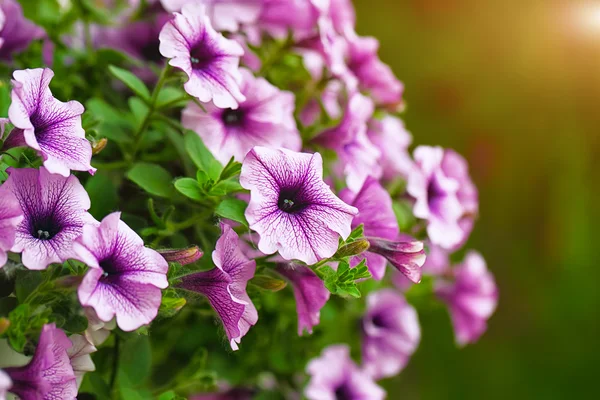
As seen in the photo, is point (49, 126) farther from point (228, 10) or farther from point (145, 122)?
point (228, 10)

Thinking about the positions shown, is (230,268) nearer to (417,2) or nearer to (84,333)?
(84,333)

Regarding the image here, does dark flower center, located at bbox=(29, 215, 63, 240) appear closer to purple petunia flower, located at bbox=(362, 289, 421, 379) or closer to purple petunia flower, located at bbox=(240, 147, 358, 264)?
purple petunia flower, located at bbox=(240, 147, 358, 264)

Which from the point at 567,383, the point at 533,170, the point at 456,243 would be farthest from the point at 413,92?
the point at 456,243

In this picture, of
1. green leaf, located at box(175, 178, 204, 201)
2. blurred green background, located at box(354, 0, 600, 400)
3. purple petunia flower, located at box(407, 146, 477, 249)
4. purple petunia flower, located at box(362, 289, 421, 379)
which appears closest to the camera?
green leaf, located at box(175, 178, 204, 201)

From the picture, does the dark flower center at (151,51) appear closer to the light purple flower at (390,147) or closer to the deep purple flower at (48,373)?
the light purple flower at (390,147)

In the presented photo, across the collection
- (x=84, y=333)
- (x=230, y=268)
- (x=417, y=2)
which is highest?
(x=417, y=2)

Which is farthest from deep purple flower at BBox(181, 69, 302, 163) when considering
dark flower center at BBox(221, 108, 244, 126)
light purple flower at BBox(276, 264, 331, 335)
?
light purple flower at BBox(276, 264, 331, 335)

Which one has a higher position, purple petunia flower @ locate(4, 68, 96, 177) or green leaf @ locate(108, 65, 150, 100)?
green leaf @ locate(108, 65, 150, 100)
